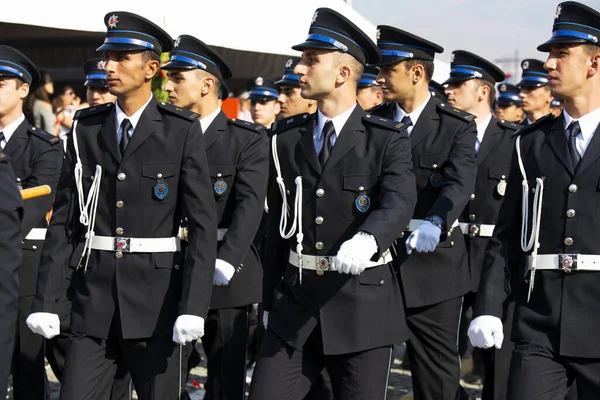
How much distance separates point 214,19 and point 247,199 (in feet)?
25.0

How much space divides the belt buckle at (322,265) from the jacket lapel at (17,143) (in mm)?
2249

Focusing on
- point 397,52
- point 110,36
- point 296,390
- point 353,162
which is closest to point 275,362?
point 296,390

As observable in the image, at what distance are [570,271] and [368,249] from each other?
2.67 ft

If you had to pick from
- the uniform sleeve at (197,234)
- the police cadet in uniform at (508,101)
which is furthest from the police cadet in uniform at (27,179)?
the police cadet in uniform at (508,101)

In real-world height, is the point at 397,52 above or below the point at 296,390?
above

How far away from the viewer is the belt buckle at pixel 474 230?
21.5ft

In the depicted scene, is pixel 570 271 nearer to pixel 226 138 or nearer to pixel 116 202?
pixel 116 202

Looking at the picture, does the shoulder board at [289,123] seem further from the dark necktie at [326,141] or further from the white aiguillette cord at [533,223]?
the white aiguillette cord at [533,223]

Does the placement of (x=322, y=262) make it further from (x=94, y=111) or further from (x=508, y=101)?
(x=508, y=101)

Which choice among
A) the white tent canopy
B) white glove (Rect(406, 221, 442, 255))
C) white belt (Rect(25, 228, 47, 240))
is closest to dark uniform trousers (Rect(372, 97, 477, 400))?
white glove (Rect(406, 221, 442, 255))

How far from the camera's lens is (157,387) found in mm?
4461

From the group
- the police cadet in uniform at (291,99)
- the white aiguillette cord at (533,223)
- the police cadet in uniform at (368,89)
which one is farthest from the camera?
the police cadet in uniform at (368,89)

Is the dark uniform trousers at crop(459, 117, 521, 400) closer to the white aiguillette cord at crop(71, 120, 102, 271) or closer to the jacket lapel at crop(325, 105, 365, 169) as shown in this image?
the jacket lapel at crop(325, 105, 365, 169)

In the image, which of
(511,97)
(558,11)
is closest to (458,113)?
(558,11)
